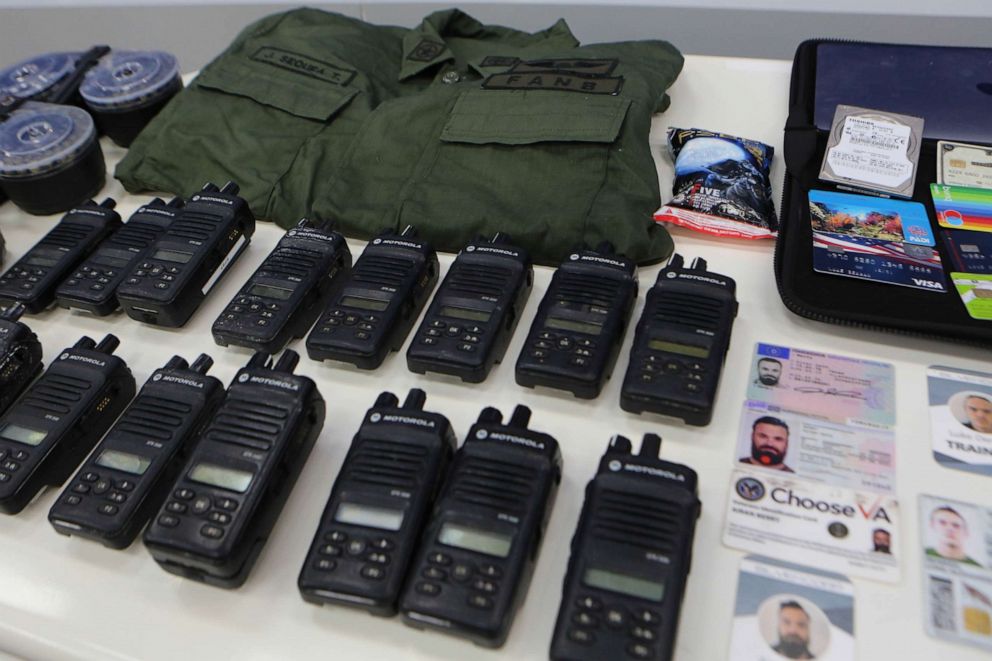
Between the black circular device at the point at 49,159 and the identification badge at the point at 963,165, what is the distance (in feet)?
4.00

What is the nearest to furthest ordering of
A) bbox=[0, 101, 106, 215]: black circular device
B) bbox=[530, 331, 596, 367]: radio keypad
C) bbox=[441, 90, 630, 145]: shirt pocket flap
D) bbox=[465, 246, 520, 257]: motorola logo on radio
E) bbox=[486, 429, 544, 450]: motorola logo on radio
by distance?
bbox=[486, 429, 544, 450]: motorola logo on radio, bbox=[530, 331, 596, 367]: radio keypad, bbox=[465, 246, 520, 257]: motorola logo on radio, bbox=[441, 90, 630, 145]: shirt pocket flap, bbox=[0, 101, 106, 215]: black circular device

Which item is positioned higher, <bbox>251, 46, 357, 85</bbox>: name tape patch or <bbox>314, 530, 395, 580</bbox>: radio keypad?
<bbox>251, 46, 357, 85</bbox>: name tape patch

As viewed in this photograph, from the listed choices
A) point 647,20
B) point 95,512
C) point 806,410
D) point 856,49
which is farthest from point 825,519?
point 647,20

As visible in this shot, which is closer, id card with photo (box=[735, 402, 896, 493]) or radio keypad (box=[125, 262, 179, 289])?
id card with photo (box=[735, 402, 896, 493])

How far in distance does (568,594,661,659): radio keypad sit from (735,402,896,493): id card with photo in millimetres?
225

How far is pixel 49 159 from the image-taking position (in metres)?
1.21

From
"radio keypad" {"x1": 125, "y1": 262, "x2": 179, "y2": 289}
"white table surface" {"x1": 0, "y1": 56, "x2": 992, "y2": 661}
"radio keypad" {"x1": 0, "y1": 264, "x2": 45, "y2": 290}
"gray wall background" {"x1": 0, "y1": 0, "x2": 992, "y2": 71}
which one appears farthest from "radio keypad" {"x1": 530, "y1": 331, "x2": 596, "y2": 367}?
"gray wall background" {"x1": 0, "y1": 0, "x2": 992, "y2": 71}

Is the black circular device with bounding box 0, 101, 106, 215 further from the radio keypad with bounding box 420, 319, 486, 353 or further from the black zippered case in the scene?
the black zippered case

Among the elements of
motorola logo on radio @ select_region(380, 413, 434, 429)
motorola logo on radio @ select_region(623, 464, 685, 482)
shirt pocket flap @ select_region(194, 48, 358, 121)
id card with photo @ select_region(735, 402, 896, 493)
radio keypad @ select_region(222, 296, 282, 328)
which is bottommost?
id card with photo @ select_region(735, 402, 896, 493)

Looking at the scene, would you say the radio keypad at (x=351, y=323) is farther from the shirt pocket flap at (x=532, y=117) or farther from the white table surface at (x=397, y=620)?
the shirt pocket flap at (x=532, y=117)

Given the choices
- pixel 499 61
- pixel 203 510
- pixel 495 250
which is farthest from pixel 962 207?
pixel 203 510

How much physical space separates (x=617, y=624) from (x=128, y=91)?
3.75ft

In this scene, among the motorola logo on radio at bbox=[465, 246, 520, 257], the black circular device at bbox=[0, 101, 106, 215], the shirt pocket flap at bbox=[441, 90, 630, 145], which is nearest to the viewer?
the motorola logo on radio at bbox=[465, 246, 520, 257]

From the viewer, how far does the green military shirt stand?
107 cm
